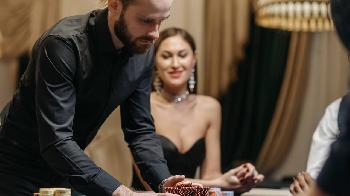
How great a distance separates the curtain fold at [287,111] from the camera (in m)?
4.61

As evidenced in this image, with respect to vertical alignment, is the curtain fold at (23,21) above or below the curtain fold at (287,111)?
above

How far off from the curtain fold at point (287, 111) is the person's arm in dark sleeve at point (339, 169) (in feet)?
12.0

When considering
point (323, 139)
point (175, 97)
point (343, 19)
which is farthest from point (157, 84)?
point (343, 19)

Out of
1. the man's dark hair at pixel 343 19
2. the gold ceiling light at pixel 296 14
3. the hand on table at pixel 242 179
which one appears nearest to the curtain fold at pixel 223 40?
the gold ceiling light at pixel 296 14

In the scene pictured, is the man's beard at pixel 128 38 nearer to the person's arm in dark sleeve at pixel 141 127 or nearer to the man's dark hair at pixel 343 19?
the person's arm in dark sleeve at pixel 141 127

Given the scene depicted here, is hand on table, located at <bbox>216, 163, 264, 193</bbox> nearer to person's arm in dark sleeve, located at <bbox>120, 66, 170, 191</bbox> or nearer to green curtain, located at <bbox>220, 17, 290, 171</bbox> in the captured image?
person's arm in dark sleeve, located at <bbox>120, 66, 170, 191</bbox>

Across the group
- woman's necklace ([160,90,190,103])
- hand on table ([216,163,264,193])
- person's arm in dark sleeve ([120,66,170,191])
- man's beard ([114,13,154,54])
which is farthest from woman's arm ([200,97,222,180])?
man's beard ([114,13,154,54])

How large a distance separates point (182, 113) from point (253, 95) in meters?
1.25

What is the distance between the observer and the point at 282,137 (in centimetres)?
461

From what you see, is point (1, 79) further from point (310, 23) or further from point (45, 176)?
point (45, 176)

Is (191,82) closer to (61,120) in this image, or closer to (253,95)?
(253,95)

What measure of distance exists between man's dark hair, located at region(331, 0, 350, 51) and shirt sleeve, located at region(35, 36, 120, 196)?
99 centimetres

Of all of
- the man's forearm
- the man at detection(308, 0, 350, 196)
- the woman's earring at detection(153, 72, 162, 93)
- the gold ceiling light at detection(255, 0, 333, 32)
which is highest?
the gold ceiling light at detection(255, 0, 333, 32)

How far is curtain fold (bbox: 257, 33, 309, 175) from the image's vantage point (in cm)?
461
